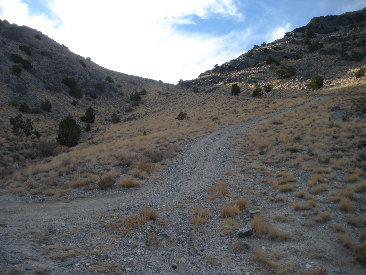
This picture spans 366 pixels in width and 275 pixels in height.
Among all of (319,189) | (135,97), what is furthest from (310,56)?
(319,189)

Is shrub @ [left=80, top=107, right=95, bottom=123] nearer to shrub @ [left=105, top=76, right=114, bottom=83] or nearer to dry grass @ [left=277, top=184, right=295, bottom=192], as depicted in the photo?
shrub @ [left=105, top=76, right=114, bottom=83]

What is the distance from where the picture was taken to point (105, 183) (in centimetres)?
1140

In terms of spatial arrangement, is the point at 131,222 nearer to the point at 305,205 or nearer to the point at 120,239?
the point at 120,239

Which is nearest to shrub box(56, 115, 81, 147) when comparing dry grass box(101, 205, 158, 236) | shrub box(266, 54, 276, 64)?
dry grass box(101, 205, 158, 236)

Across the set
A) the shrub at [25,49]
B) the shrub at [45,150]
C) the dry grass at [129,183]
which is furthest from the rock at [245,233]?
the shrub at [25,49]

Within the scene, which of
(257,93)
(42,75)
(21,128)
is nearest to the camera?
(21,128)

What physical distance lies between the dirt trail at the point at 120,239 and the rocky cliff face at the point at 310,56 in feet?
135

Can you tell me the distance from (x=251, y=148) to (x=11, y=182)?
51.6ft

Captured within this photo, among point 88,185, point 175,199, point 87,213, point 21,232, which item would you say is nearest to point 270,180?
point 175,199

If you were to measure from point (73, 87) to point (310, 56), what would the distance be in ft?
185

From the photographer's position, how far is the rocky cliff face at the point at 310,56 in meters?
47.3

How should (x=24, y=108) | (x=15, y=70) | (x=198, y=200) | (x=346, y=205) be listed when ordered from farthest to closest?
(x=15, y=70) < (x=24, y=108) < (x=198, y=200) < (x=346, y=205)

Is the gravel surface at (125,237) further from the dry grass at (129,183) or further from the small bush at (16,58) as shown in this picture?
the small bush at (16,58)

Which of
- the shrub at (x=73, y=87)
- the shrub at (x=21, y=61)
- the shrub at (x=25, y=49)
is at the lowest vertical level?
the shrub at (x=73, y=87)
